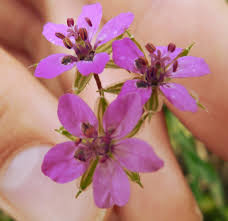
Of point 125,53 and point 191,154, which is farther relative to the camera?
point 191,154

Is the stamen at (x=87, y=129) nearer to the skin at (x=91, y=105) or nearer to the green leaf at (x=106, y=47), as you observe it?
the green leaf at (x=106, y=47)

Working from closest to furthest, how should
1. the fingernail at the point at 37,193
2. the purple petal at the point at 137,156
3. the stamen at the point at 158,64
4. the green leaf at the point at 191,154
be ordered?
the purple petal at the point at 137,156 → the stamen at the point at 158,64 → the fingernail at the point at 37,193 → the green leaf at the point at 191,154

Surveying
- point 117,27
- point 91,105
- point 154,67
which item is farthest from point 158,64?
point 91,105

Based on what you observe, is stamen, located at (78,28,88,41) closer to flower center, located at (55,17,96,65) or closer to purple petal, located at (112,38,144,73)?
flower center, located at (55,17,96,65)

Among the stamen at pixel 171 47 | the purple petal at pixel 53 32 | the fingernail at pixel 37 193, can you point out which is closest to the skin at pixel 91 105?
the fingernail at pixel 37 193

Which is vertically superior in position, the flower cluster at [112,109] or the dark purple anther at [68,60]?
the dark purple anther at [68,60]

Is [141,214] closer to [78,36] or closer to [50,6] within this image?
[78,36]

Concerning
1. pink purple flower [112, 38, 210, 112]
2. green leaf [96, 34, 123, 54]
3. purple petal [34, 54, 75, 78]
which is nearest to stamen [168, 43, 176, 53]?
pink purple flower [112, 38, 210, 112]

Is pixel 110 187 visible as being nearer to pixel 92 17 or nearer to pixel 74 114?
pixel 74 114
